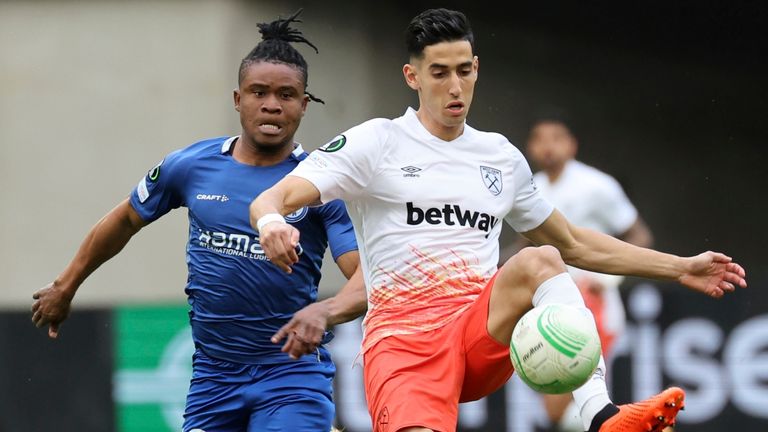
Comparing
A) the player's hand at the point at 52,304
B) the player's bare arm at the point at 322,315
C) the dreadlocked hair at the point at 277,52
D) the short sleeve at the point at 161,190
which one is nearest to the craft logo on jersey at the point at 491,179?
the player's bare arm at the point at 322,315

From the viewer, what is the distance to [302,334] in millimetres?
5668

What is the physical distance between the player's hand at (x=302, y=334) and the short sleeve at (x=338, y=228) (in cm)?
73

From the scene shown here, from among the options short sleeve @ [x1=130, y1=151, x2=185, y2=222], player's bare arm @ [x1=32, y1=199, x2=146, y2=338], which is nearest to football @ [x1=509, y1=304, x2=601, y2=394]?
short sleeve @ [x1=130, y1=151, x2=185, y2=222]

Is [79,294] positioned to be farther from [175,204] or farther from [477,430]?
[175,204]

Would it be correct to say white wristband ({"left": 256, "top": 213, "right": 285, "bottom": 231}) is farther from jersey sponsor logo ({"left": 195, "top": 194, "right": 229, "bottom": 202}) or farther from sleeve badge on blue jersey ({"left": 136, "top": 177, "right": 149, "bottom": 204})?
Answer: sleeve badge on blue jersey ({"left": 136, "top": 177, "right": 149, "bottom": 204})

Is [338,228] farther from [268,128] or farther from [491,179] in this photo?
[491,179]

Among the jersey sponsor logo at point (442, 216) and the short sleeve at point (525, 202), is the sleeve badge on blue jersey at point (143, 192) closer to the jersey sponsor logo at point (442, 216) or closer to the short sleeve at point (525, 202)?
the jersey sponsor logo at point (442, 216)

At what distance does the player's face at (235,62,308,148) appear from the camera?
6.39 meters

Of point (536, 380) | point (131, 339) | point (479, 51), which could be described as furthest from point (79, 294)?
point (536, 380)

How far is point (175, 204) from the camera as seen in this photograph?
6711 millimetres

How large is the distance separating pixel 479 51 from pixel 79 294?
501 cm

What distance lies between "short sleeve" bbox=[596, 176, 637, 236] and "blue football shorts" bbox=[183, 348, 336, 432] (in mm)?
4722

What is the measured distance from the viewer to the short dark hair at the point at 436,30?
6.28 m

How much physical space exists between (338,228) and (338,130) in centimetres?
823
